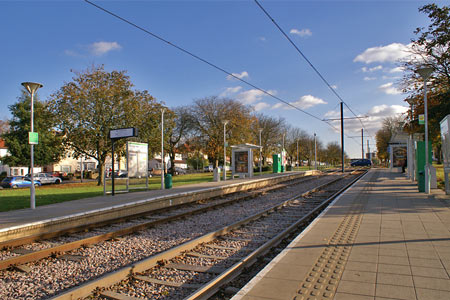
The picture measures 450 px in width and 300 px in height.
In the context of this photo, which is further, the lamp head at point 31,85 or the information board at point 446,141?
the lamp head at point 31,85

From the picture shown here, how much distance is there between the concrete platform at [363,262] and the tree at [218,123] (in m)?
34.8

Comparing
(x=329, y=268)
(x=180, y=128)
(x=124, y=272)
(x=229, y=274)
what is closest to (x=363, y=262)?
(x=329, y=268)

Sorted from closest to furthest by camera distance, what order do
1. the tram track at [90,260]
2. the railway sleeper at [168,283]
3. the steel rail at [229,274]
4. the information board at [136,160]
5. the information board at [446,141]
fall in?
1. the steel rail at [229,274]
2. the railway sleeper at [168,283]
3. the tram track at [90,260]
4. the information board at [446,141]
5. the information board at [136,160]

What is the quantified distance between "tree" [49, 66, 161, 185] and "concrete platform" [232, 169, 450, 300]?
72.2 ft

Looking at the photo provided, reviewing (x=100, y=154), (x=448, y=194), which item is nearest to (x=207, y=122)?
(x=100, y=154)

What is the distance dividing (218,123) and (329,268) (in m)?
39.7

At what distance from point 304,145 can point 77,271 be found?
263 ft

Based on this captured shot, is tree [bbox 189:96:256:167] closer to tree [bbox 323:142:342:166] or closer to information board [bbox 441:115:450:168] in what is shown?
information board [bbox 441:115:450:168]

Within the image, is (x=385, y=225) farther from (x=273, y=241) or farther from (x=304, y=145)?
(x=304, y=145)

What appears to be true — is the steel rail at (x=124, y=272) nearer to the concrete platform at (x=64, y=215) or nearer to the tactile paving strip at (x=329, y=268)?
the tactile paving strip at (x=329, y=268)

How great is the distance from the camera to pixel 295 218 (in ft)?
32.1

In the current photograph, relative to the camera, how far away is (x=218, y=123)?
144 ft

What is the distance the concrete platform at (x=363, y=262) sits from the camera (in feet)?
12.3

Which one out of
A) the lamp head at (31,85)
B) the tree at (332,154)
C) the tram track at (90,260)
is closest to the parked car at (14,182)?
the lamp head at (31,85)
